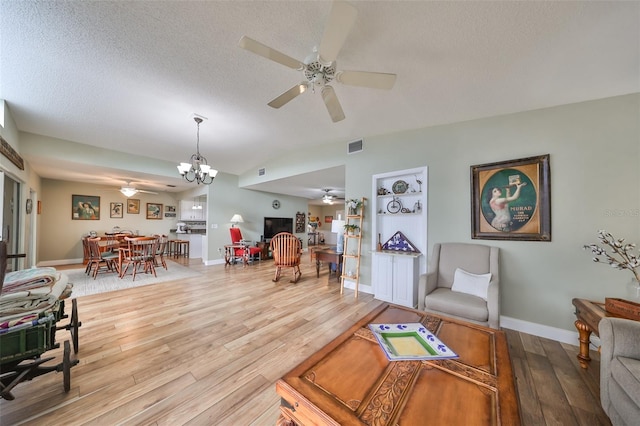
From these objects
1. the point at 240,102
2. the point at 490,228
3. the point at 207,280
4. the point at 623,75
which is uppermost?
the point at 240,102

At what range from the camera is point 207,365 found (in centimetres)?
195

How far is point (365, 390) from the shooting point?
3.33ft

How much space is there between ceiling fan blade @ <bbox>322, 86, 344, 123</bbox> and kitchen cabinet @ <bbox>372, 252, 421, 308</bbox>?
2.30 m

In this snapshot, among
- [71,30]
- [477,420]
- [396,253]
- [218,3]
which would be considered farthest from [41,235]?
[477,420]

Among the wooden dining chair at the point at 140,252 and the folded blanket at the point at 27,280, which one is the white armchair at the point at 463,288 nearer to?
the folded blanket at the point at 27,280

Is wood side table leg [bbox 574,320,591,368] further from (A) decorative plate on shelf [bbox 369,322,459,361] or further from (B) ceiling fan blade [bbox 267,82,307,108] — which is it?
(B) ceiling fan blade [bbox 267,82,307,108]

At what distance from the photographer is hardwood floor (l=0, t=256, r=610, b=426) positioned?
1472 millimetres

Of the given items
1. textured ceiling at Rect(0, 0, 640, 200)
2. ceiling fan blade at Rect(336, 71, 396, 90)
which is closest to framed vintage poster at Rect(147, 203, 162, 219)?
textured ceiling at Rect(0, 0, 640, 200)

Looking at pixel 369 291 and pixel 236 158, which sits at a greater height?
pixel 236 158

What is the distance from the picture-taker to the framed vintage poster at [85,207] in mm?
6594

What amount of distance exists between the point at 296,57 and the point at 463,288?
10.5 feet

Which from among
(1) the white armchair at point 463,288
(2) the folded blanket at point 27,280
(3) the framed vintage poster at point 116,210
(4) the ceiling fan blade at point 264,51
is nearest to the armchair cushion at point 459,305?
(1) the white armchair at point 463,288

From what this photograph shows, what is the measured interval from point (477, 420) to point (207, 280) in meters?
4.91

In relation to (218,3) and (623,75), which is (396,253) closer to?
(623,75)
